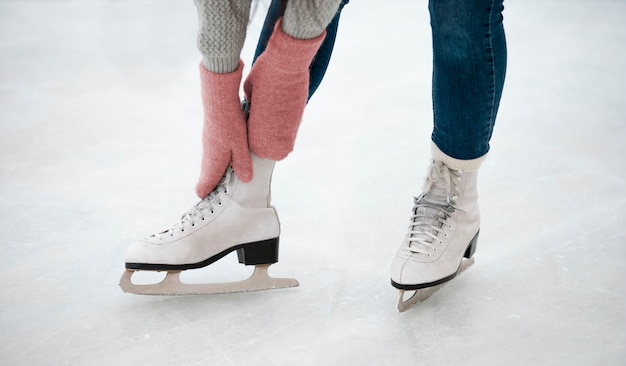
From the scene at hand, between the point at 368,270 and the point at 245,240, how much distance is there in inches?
8.6

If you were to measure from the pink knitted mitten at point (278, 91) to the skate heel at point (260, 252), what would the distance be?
0.15 m

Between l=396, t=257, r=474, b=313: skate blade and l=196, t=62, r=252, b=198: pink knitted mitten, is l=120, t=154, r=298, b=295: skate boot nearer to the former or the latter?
l=196, t=62, r=252, b=198: pink knitted mitten

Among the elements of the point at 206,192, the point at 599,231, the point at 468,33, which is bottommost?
the point at 599,231

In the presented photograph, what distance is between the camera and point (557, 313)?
104 centimetres

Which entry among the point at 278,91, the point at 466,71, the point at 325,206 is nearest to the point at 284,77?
the point at 278,91

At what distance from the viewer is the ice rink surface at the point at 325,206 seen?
98 centimetres

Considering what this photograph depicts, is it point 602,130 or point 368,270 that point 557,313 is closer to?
point 368,270

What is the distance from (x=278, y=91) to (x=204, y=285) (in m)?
0.33

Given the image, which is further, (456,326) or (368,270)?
(368,270)

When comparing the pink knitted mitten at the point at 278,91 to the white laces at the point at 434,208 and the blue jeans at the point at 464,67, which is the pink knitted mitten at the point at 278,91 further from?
the white laces at the point at 434,208

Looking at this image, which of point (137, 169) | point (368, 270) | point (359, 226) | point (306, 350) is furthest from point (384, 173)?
point (306, 350)

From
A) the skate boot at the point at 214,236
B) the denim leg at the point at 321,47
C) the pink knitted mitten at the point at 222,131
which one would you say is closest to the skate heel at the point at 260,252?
the skate boot at the point at 214,236

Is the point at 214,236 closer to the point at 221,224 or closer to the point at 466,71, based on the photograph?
the point at 221,224

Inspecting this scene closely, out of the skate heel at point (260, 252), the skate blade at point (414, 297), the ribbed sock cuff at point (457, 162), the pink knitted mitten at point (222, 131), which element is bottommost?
the skate blade at point (414, 297)
